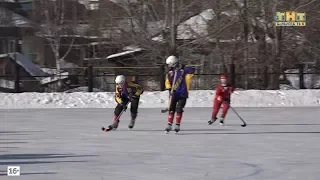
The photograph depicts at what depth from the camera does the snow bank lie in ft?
75.1

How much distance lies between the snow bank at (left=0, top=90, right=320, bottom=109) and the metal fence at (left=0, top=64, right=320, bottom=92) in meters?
2.84

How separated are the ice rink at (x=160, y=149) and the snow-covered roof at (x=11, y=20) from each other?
32.0 meters

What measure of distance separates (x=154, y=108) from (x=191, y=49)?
10.1 metres

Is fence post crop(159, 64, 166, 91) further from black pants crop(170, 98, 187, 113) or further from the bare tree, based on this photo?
the bare tree

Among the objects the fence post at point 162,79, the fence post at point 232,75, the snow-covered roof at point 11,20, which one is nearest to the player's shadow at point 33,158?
the fence post at point 162,79

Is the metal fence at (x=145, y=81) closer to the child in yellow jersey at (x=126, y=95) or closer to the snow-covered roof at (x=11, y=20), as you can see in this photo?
the child in yellow jersey at (x=126, y=95)

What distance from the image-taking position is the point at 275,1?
29031 mm

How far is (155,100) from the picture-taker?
23.4 meters

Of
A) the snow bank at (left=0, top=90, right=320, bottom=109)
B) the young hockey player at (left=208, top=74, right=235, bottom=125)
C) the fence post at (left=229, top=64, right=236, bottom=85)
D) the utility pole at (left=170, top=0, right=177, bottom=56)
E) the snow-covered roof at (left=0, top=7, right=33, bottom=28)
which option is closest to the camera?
the young hockey player at (left=208, top=74, right=235, bottom=125)

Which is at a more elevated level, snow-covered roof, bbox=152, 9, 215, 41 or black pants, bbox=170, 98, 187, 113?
snow-covered roof, bbox=152, 9, 215, 41

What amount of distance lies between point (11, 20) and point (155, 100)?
28.6 meters

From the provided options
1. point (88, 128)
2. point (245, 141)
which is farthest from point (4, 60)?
point (245, 141)

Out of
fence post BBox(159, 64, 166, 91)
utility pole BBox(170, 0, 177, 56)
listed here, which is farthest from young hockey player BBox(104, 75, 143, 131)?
utility pole BBox(170, 0, 177, 56)

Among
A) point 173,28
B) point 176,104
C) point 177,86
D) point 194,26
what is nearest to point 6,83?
point 173,28
